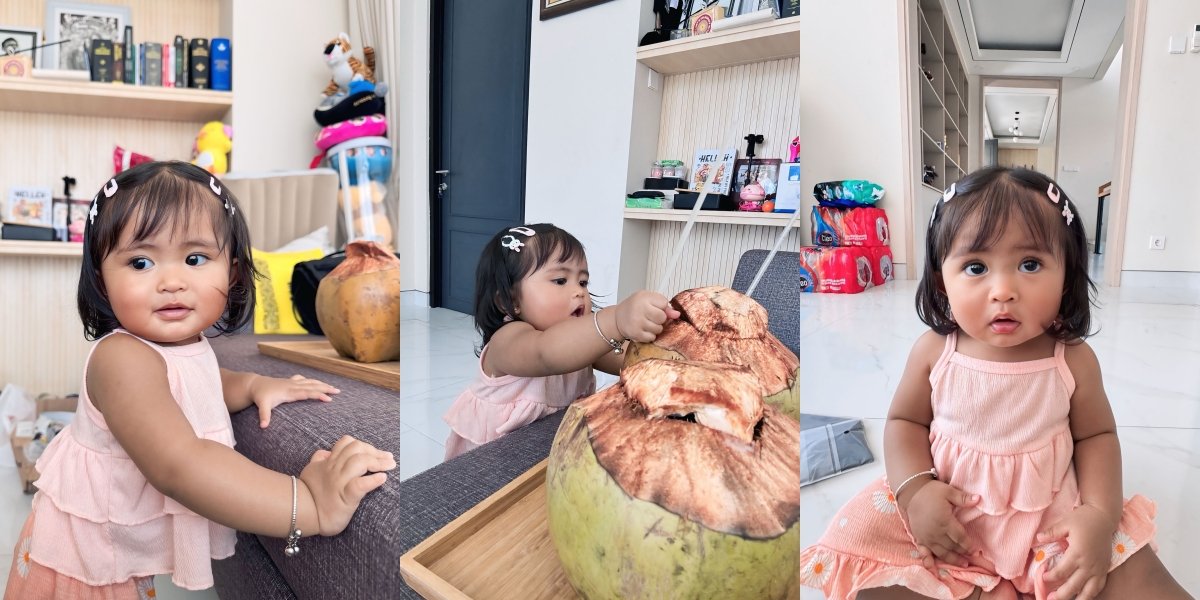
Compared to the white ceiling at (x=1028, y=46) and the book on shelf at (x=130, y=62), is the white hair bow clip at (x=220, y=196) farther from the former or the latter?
the book on shelf at (x=130, y=62)

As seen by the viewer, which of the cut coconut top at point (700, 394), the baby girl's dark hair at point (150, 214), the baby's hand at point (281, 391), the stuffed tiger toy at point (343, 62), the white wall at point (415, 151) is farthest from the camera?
the stuffed tiger toy at point (343, 62)

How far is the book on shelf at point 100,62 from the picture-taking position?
5.04 feet

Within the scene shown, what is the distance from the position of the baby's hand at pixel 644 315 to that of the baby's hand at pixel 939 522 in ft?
1.13

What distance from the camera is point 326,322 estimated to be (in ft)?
2.38

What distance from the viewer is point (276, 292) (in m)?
1.22

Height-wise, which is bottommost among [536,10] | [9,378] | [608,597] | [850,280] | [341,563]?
[9,378]

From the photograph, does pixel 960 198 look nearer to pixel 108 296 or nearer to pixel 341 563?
pixel 341 563

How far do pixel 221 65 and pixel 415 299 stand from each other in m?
1.57

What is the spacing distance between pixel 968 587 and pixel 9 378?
2212mm

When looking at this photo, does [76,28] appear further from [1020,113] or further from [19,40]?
[1020,113]

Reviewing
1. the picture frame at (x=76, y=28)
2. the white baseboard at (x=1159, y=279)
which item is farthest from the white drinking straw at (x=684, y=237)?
the picture frame at (x=76, y=28)

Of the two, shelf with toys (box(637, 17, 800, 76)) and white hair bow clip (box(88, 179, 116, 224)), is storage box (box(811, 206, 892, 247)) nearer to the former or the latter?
shelf with toys (box(637, 17, 800, 76))

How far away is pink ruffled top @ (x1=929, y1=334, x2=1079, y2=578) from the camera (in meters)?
0.48

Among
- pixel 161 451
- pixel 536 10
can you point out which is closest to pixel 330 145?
pixel 161 451
